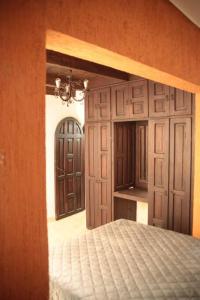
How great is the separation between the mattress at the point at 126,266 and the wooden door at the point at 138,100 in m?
1.75

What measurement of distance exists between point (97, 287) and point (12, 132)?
1.52m

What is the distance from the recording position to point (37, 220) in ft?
3.19

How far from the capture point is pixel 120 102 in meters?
4.10

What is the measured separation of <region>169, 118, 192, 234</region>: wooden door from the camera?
335cm

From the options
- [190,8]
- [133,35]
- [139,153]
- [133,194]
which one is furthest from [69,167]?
[133,35]

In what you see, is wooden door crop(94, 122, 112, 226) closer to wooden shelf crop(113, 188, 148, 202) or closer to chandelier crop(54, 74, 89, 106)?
wooden shelf crop(113, 188, 148, 202)

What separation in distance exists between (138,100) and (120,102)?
353mm

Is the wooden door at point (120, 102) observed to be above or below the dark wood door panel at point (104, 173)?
above

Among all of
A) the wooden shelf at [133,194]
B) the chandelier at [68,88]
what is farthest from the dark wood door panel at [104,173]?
the chandelier at [68,88]

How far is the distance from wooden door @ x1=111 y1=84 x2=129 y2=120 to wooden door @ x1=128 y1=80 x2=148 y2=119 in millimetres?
80

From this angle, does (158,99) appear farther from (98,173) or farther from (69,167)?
(69,167)

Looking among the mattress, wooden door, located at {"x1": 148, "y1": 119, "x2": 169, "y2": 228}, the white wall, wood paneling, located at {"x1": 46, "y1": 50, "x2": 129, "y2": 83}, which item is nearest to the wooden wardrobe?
wooden door, located at {"x1": 148, "y1": 119, "x2": 169, "y2": 228}

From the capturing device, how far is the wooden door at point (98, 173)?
434 cm

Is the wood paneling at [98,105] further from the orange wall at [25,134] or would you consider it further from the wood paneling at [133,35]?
the orange wall at [25,134]
